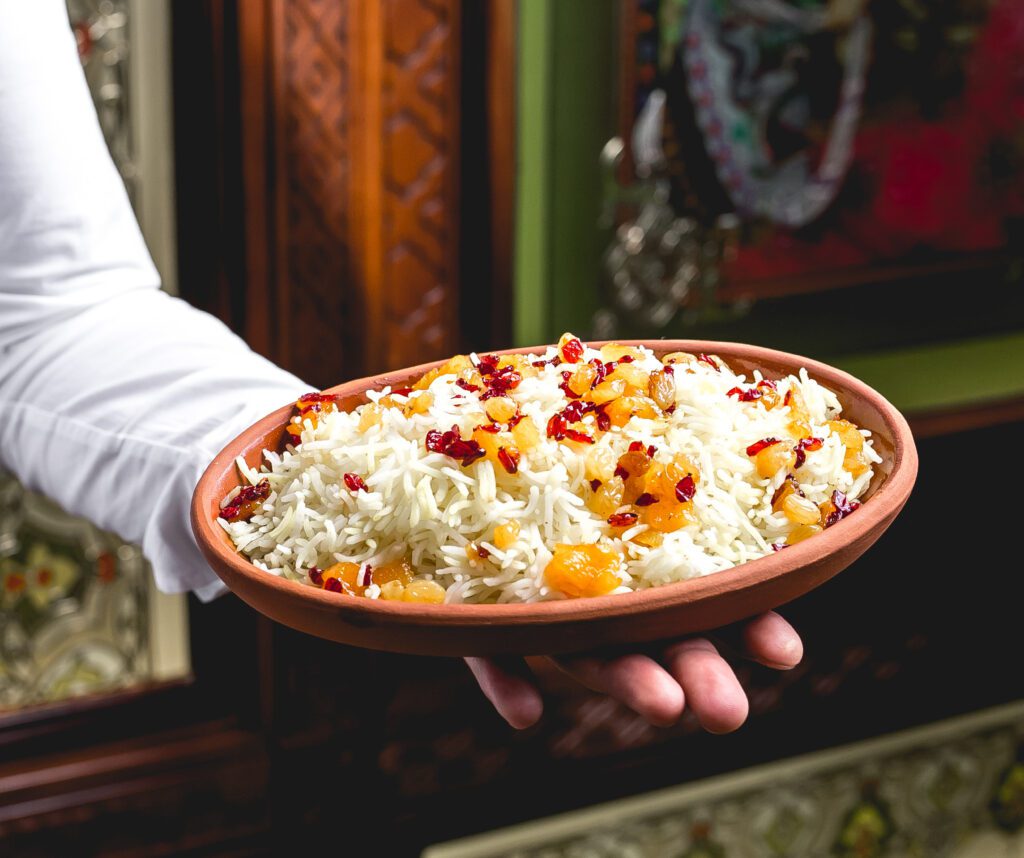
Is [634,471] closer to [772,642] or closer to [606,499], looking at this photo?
[606,499]

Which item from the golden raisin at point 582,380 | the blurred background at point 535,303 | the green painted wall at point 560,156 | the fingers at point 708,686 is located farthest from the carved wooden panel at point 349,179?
the fingers at point 708,686

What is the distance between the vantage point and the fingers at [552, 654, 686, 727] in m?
0.86

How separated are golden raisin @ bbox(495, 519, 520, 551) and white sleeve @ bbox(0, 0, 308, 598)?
412mm

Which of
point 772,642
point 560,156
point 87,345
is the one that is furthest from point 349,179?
point 772,642

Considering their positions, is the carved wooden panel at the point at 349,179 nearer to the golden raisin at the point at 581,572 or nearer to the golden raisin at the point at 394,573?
the golden raisin at the point at 394,573

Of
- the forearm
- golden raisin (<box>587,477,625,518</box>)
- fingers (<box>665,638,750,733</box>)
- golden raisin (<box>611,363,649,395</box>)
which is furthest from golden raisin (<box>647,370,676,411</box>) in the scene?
the forearm

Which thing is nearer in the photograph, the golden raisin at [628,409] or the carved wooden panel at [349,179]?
the golden raisin at [628,409]

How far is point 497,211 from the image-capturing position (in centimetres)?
221

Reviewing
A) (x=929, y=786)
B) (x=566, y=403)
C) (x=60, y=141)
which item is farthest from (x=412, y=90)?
(x=929, y=786)

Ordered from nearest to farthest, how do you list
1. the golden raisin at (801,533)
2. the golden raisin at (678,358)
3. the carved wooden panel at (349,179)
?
the golden raisin at (801,533)
the golden raisin at (678,358)
the carved wooden panel at (349,179)

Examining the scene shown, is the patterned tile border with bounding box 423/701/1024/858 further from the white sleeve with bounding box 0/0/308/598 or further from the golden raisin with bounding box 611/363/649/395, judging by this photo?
the golden raisin with bounding box 611/363/649/395

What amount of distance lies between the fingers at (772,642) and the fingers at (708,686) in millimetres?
36

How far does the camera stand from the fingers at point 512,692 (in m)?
0.94

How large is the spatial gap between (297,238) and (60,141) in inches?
29.0
